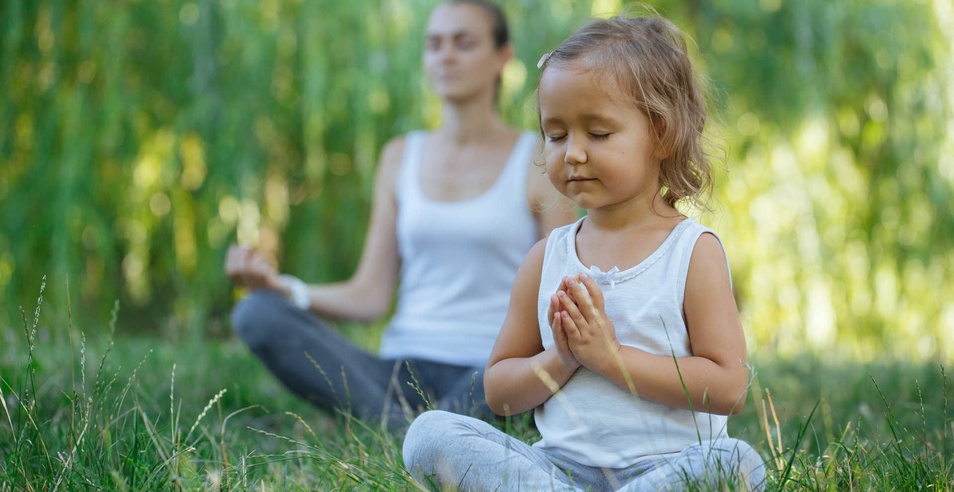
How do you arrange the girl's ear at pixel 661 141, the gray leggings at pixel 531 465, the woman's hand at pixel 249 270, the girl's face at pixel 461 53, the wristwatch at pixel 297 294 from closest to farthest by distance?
the gray leggings at pixel 531 465, the girl's ear at pixel 661 141, the woman's hand at pixel 249 270, the wristwatch at pixel 297 294, the girl's face at pixel 461 53

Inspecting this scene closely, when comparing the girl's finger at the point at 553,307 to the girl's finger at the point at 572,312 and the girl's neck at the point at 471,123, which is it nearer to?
the girl's finger at the point at 572,312

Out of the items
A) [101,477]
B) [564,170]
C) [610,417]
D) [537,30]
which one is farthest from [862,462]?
[537,30]

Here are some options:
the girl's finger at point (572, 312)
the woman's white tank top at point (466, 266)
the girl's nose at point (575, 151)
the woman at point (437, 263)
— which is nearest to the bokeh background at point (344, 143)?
the woman at point (437, 263)

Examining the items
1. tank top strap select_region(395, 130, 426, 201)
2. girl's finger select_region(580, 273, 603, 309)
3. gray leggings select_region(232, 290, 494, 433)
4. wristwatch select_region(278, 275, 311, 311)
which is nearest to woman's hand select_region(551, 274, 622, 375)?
girl's finger select_region(580, 273, 603, 309)

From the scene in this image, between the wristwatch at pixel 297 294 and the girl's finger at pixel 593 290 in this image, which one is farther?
the wristwatch at pixel 297 294

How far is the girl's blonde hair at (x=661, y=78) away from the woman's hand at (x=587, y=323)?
262 millimetres

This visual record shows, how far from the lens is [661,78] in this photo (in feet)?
4.71

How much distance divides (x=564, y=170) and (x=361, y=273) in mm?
1489

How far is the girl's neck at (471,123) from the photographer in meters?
2.76

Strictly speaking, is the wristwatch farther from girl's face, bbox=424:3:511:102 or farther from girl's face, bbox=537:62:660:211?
girl's face, bbox=537:62:660:211

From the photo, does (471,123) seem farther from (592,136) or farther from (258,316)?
(592,136)

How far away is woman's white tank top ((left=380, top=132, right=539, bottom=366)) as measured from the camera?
256 centimetres

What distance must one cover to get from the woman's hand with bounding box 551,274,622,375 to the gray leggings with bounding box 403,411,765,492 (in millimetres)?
162

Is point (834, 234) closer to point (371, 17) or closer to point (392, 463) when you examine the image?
point (371, 17)
